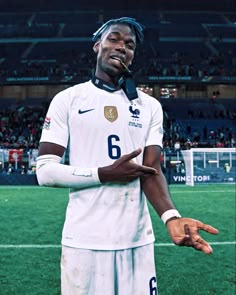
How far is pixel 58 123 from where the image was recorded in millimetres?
2189

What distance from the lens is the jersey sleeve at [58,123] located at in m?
2.17

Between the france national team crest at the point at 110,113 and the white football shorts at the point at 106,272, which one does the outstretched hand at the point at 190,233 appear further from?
the france national team crest at the point at 110,113

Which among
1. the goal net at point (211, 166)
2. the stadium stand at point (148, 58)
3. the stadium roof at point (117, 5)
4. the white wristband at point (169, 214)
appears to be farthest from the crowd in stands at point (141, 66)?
the white wristband at point (169, 214)

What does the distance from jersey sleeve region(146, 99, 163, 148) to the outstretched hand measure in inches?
18.0

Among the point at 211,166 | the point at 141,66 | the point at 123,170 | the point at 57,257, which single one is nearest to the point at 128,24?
the point at 123,170

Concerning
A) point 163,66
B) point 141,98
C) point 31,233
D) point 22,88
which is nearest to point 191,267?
point 31,233

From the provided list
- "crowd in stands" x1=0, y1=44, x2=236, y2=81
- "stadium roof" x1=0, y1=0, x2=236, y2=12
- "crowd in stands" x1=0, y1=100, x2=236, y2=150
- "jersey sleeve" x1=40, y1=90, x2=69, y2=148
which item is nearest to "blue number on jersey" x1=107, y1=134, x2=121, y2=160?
"jersey sleeve" x1=40, y1=90, x2=69, y2=148

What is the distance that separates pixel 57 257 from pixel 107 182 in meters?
3.95

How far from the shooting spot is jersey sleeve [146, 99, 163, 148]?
2296 millimetres

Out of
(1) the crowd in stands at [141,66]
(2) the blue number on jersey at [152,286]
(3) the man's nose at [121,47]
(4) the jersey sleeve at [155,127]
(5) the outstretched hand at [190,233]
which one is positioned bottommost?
(2) the blue number on jersey at [152,286]

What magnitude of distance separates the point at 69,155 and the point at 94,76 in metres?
0.44

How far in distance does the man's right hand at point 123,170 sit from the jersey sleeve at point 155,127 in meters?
0.24

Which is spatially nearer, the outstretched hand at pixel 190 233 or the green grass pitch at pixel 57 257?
the outstretched hand at pixel 190 233

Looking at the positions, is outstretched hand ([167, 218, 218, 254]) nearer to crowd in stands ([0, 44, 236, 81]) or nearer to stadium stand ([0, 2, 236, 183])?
stadium stand ([0, 2, 236, 183])
